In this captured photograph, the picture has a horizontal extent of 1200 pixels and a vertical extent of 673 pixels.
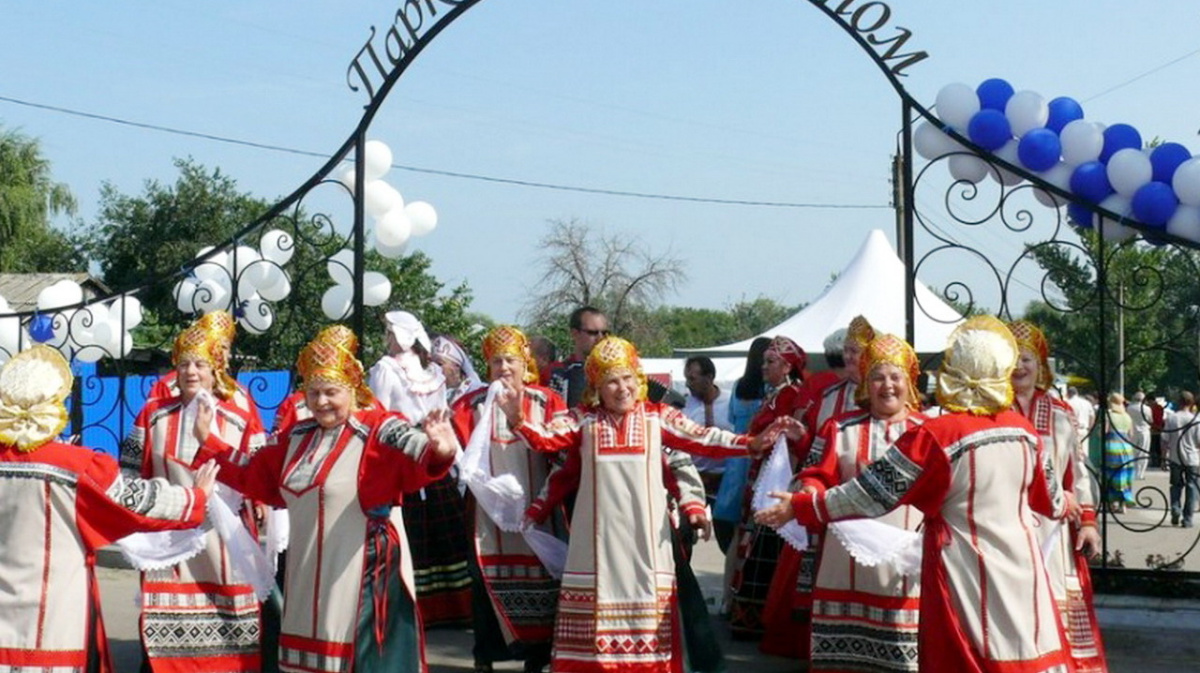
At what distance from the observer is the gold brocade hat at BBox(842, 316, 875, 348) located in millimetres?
7199

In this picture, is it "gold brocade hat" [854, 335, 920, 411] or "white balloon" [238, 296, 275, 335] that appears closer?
"gold brocade hat" [854, 335, 920, 411]

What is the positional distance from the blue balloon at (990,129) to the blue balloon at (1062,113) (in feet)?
0.74

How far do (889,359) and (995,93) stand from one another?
103 inches

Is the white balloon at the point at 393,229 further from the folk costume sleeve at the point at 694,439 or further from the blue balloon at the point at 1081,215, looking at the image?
the blue balloon at the point at 1081,215

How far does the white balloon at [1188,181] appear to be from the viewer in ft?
25.1

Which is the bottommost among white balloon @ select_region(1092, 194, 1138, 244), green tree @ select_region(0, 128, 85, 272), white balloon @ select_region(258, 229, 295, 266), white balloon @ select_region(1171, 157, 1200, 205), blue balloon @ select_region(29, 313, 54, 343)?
blue balloon @ select_region(29, 313, 54, 343)

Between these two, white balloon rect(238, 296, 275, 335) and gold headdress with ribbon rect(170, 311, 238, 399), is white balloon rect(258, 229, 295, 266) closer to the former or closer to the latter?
white balloon rect(238, 296, 275, 335)

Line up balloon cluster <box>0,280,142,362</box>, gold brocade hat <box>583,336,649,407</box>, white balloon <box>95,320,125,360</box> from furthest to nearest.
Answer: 1. white balloon <box>95,320,125,360</box>
2. balloon cluster <box>0,280,142,362</box>
3. gold brocade hat <box>583,336,649,407</box>

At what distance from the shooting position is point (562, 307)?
3847 cm

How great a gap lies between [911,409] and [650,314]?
39.8 metres

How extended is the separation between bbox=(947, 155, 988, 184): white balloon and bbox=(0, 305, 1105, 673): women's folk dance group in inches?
52.8

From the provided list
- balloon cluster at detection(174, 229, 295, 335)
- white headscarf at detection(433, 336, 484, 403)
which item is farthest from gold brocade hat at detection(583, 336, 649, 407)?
balloon cluster at detection(174, 229, 295, 335)

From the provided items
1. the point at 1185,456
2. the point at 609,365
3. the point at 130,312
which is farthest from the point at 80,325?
the point at 1185,456

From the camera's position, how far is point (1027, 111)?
8164 millimetres
